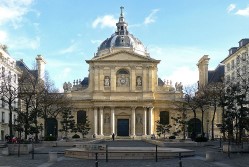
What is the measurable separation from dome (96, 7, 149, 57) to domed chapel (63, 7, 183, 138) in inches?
488

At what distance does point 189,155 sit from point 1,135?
53550mm

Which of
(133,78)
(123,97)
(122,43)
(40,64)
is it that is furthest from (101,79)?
(40,64)

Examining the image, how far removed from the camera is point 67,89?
109438mm

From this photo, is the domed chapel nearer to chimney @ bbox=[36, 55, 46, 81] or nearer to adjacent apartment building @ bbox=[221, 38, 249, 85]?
chimney @ bbox=[36, 55, 46, 81]

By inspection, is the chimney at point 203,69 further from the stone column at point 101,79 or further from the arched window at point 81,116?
the arched window at point 81,116

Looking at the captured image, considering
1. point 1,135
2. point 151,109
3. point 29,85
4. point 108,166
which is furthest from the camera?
point 151,109

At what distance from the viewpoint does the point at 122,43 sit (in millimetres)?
119688

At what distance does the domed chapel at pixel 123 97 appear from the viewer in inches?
4085

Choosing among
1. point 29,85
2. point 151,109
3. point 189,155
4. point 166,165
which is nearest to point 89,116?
point 151,109

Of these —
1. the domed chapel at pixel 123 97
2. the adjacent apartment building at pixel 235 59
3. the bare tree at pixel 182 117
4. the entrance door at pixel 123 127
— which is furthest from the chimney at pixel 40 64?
the adjacent apartment building at pixel 235 59

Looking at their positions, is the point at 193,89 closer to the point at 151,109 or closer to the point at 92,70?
the point at 151,109

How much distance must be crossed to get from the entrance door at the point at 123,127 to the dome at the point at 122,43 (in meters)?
21.2

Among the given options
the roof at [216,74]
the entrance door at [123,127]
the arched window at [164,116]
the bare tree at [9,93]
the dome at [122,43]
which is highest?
the dome at [122,43]

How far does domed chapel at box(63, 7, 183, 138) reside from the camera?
103750 millimetres
